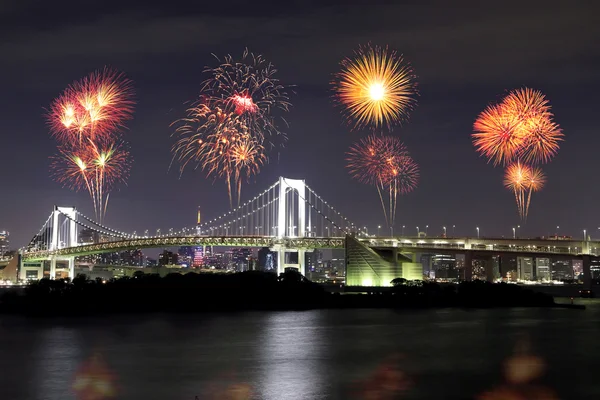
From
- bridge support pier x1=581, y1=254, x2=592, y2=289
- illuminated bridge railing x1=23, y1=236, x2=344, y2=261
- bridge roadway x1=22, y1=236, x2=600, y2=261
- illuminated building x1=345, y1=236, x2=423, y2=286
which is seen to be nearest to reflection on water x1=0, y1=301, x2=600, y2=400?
illuminated building x1=345, y1=236, x2=423, y2=286

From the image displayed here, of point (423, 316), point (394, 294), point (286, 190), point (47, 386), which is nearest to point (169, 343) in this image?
point (47, 386)

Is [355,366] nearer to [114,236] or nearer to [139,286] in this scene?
[139,286]

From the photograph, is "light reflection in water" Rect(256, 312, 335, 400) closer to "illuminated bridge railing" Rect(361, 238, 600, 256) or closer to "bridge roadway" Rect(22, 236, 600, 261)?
"bridge roadway" Rect(22, 236, 600, 261)

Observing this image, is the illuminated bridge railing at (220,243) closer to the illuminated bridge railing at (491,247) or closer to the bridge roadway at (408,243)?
the bridge roadway at (408,243)

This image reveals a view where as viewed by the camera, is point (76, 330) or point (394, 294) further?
point (394, 294)

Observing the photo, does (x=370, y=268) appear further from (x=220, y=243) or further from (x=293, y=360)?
(x=293, y=360)

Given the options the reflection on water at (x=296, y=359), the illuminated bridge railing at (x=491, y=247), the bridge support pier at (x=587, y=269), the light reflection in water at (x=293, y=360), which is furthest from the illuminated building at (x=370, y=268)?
the light reflection in water at (x=293, y=360)

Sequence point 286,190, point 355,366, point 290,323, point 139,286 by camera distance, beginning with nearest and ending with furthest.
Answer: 1. point 355,366
2. point 290,323
3. point 139,286
4. point 286,190
